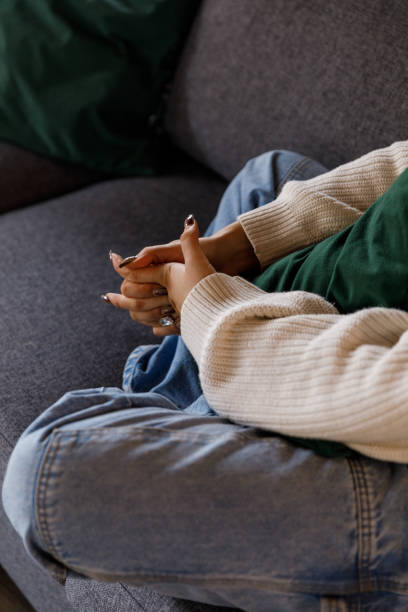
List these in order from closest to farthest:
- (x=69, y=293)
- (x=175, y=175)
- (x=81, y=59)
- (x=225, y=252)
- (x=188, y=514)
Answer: (x=188, y=514) → (x=225, y=252) → (x=69, y=293) → (x=81, y=59) → (x=175, y=175)

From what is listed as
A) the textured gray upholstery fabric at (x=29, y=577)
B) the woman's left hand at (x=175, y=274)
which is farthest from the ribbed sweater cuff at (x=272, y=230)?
the textured gray upholstery fabric at (x=29, y=577)

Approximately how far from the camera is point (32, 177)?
1356 mm

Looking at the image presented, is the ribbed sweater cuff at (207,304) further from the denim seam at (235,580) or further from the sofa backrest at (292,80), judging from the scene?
the sofa backrest at (292,80)

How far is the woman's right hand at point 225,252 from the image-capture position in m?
0.89

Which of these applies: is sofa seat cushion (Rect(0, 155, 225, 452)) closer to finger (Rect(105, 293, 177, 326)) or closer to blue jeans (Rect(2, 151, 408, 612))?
finger (Rect(105, 293, 177, 326))

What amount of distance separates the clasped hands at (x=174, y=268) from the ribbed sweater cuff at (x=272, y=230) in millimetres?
26

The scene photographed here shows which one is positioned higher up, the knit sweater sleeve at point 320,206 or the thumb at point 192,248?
the knit sweater sleeve at point 320,206

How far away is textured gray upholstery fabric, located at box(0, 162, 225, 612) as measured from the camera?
91 centimetres

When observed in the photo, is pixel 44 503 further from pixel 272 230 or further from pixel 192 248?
pixel 272 230

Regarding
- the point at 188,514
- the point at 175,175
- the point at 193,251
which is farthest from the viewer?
the point at 175,175

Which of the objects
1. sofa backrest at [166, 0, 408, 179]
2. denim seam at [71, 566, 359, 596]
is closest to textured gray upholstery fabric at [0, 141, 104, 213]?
sofa backrest at [166, 0, 408, 179]

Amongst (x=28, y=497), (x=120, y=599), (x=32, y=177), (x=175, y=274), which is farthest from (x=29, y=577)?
(x=32, y=177)

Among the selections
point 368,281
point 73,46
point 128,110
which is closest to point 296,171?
point 368,281

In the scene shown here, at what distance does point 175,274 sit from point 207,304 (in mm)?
108
